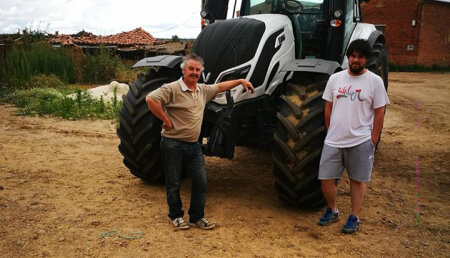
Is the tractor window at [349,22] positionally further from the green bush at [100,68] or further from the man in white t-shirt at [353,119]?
the green bush at [100,68]

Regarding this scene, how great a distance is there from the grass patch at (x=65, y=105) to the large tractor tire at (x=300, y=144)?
5122 millimetres

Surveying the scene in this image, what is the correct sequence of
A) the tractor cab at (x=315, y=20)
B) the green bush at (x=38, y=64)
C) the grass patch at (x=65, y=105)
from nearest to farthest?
the tractor cab at (x=315, y=20)
the grass patch at (x=65, y=105)
the green bush at (x=38, y=64)

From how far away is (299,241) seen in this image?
11.9 ft

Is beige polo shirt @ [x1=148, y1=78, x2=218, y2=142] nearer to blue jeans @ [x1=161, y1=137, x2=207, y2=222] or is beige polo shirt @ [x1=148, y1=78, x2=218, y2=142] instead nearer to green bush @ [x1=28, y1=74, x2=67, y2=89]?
blue jeans @ [x1=161, y1=137, x2=207, y2=222]

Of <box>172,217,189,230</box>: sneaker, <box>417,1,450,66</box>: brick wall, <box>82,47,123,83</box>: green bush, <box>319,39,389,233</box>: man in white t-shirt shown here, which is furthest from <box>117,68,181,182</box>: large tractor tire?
<box>417,1,450,66</box>: brick wall

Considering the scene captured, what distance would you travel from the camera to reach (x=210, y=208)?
170 inches

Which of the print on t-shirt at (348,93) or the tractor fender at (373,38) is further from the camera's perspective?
the tractor fender at (373,38)

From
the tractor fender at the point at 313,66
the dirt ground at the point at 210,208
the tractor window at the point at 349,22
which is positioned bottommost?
the dirt ground at the point at 210,208

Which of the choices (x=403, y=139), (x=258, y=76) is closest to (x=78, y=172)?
(x=258, y=76)

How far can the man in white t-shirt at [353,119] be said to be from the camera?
3676 mm

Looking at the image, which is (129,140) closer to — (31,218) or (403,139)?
(31,218)

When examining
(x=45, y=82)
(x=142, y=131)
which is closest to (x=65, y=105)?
(x=45, y=82)

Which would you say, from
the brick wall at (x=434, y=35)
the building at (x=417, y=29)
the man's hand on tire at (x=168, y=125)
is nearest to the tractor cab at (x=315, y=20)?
the man's hand on tire at (x=168, y=125)

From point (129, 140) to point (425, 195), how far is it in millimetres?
3266
